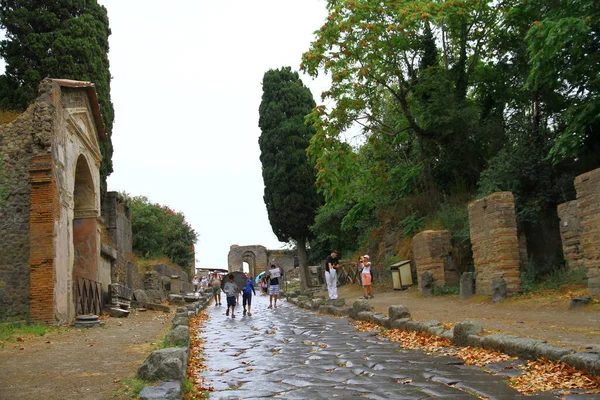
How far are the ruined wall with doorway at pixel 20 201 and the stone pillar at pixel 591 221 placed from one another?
11637 mm

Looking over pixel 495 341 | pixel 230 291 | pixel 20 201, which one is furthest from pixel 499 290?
pixel 20 201

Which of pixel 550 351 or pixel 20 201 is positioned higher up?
pixel 20 201

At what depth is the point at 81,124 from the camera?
58.1 feet

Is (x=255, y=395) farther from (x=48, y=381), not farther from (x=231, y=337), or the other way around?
(x=231, y=337)

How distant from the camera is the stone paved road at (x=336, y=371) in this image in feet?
19.5

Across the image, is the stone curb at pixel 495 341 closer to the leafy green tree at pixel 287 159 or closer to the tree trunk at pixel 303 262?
the leafy green tree at pixel 287 159

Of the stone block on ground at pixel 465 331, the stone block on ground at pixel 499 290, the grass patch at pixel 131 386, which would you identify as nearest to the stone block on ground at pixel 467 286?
the stone block on ground at pixel 499 290

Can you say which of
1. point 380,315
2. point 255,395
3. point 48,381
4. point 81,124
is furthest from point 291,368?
point 81,124

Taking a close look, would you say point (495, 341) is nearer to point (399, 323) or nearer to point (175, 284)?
point (399, 323)

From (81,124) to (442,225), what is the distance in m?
12.1

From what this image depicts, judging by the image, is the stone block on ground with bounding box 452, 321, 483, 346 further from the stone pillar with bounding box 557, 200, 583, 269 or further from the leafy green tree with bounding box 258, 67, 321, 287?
the leafy green tree with bounding box 258, 67, 321, 287

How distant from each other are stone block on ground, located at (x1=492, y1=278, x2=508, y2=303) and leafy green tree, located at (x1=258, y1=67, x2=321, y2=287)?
67.1 ft

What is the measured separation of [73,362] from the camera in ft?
26.7

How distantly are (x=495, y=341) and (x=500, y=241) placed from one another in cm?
761
